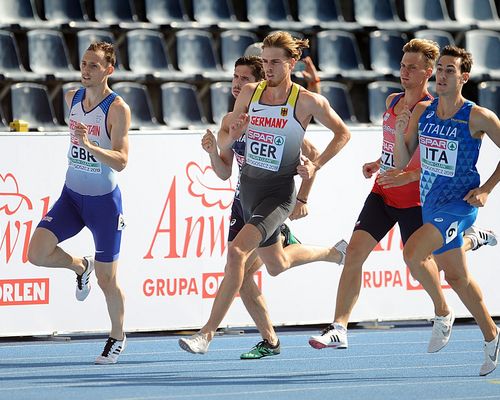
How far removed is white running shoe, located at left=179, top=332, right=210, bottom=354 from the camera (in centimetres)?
714

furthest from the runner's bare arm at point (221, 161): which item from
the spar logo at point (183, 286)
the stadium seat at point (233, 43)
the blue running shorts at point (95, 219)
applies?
the stadium seat at point (233, 43)

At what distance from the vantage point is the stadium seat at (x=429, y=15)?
1558cm

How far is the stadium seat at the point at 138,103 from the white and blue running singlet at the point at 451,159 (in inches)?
257

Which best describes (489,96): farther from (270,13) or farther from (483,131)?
(483,131)

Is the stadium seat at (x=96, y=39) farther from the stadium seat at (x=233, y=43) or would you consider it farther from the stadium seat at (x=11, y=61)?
the stadium seat at (x=233, y=43)

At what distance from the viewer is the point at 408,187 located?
25.2 feet

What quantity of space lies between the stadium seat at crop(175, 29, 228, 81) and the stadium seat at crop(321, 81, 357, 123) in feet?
4.07

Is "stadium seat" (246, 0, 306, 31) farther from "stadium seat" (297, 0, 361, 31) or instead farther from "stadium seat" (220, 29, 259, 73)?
"stadium seat" (220, 29, 259, 73)

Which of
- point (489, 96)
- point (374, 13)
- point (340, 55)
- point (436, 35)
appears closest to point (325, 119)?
point (340, 55)

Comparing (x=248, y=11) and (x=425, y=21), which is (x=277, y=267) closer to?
(x=248, y=11)

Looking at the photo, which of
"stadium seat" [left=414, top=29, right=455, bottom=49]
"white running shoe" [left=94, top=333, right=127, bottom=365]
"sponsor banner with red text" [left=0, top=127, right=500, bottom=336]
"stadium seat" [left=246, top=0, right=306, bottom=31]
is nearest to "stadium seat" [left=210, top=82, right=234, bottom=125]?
"stadium seat" [left=246, top=0, right=306, bottom=31]

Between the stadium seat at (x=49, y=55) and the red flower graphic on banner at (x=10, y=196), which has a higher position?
the stadium seat at (x=49, y=55)

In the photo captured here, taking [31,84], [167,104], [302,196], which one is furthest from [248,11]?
[302,196]

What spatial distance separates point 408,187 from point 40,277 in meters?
3.23
